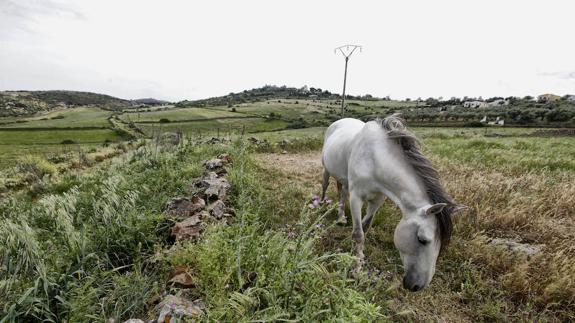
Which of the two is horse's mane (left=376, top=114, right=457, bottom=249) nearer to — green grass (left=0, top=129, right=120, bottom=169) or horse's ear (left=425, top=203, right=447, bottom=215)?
horse's ear (left=425, top=203, right=447, bottom=215)

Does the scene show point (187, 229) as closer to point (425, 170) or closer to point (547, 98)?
point (425, 170)

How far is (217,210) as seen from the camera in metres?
4.43

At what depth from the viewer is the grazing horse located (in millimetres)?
3006

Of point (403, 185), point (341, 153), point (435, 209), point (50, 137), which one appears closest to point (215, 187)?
point (341, 153)

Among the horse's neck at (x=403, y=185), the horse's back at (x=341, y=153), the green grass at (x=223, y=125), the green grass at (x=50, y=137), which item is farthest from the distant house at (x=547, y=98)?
the green grass at (x=50, y=137)

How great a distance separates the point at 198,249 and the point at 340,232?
3.01 metres

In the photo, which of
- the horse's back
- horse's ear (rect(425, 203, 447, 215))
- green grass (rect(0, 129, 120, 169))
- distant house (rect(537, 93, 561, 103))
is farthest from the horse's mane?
distant house (rect(537, 93, 561, 103))

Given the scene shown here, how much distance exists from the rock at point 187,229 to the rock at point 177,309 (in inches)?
43.5

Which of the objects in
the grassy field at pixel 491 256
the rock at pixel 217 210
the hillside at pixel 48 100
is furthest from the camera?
the hillside at pixel 48 100

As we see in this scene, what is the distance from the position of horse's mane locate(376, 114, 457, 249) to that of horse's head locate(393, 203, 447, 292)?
0.09 meters

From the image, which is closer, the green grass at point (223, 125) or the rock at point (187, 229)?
the rock at point (187, 229)

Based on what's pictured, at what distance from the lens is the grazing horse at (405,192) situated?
3.01m

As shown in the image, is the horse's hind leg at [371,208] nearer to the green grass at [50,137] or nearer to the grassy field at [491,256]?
the grassy field at [491,256]

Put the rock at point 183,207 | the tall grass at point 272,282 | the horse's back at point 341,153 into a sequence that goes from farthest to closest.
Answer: the horse's back at point 341,153
the rock at point 183,207
the tall grass at point 272,282
